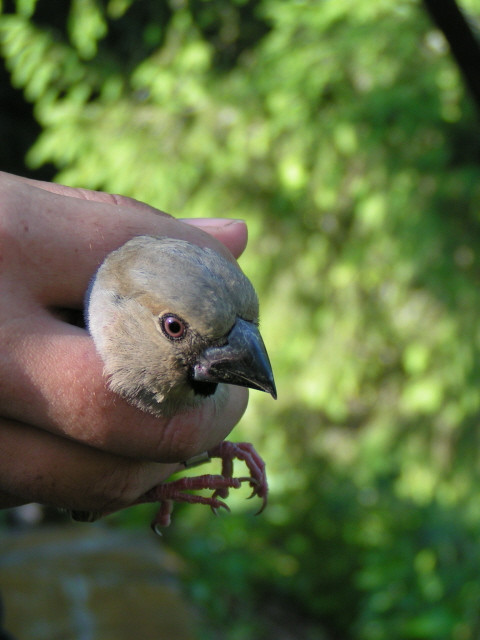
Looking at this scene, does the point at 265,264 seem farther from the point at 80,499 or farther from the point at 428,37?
the point at 80,499

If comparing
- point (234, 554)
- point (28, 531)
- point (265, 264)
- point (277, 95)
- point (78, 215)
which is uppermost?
point (78, 215)

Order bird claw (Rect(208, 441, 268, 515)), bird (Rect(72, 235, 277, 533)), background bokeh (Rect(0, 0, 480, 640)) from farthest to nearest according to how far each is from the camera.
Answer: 1. background bokeh (Rect(0, 0, 480, 640))
2. bird claw (Rect(208, 441, 268, 515))
3. bird (Rect(72, 235, 277, 533))

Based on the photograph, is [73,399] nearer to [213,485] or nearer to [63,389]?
[63,389]

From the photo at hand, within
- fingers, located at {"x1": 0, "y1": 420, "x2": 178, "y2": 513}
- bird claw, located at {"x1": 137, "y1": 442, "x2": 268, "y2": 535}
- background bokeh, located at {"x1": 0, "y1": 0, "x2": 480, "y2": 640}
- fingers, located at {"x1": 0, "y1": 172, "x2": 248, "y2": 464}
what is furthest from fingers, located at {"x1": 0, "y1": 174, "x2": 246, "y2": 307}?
background bokeh, located at {"x1": 0, "y1": 0, "x2": 480, "y2": 640}

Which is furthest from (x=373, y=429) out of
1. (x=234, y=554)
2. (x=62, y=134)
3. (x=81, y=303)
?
(x=81, y=303)

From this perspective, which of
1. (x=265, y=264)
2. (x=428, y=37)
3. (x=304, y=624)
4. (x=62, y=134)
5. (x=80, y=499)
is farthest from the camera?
(x=62, y=134)

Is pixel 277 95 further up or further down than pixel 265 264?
further up

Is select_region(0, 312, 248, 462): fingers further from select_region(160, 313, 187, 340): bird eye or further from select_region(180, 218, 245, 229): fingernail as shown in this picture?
select_region(180, 218, 245, 229): fingernail
